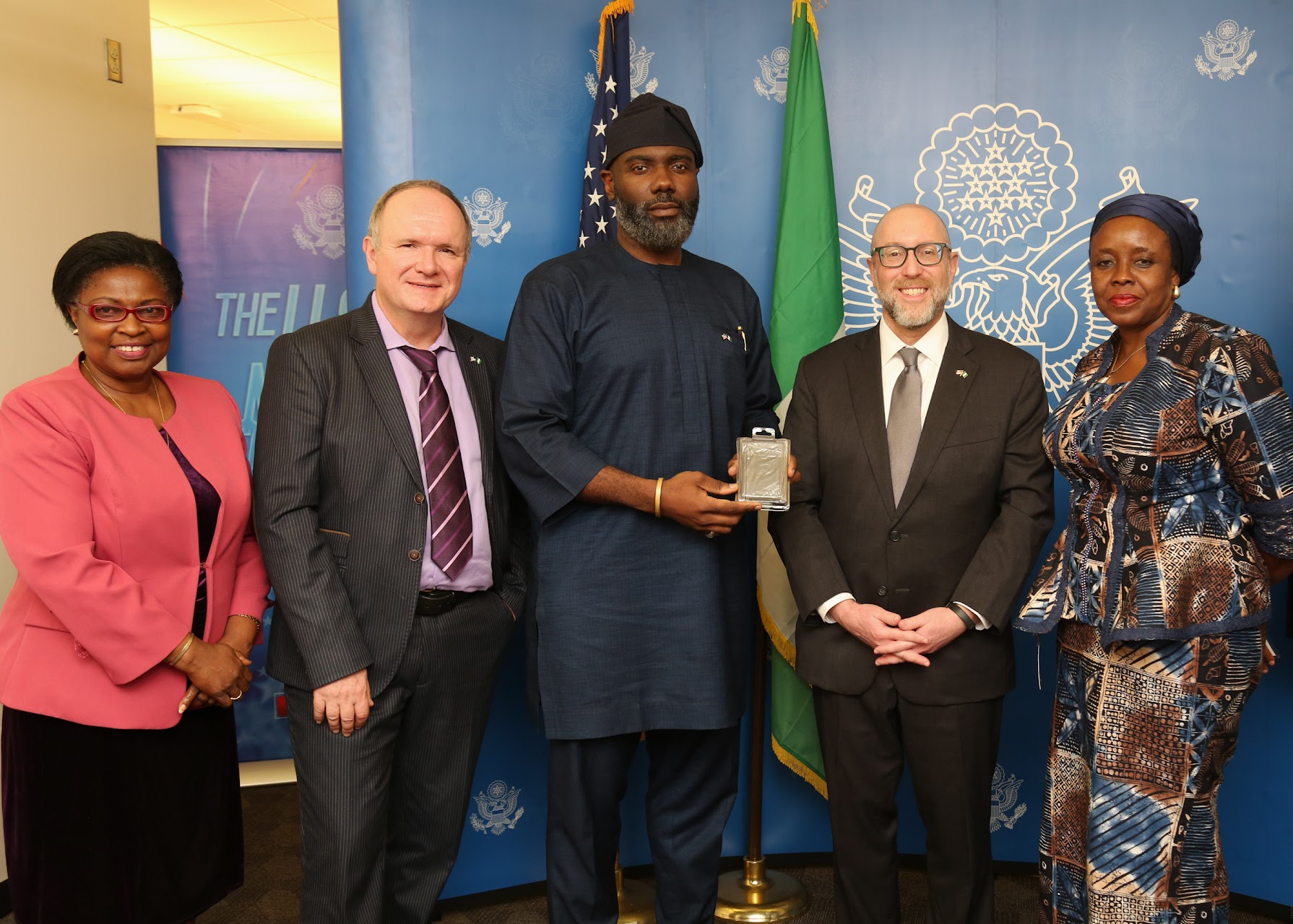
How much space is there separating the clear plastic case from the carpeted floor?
63.7 inches

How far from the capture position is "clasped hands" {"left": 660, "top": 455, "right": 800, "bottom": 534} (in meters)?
2.33

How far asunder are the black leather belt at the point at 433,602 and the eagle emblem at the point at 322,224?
2.33 metres

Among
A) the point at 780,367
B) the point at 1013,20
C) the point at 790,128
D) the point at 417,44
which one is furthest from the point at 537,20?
the point at 1013,20

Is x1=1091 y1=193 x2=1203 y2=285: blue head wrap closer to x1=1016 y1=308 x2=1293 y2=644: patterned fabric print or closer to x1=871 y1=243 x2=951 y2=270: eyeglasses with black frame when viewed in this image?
x1=1016 y1=308 x2=1293 y2=644: patterned fabric print

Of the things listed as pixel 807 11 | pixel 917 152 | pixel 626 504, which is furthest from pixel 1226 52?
pixel 626 504

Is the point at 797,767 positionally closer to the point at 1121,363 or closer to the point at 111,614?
the point at 1121,363

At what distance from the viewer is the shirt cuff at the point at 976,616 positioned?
7.83ft

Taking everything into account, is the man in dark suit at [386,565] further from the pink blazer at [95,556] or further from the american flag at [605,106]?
the american flag at [605,106]

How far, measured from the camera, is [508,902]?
3.33m

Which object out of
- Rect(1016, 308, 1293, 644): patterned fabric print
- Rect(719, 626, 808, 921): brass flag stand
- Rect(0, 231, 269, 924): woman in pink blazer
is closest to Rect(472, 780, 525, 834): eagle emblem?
Rect(719, 626, 808, 921): brass flag stand

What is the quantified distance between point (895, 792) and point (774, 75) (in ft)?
7.50

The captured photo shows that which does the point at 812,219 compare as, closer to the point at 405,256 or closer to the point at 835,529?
the point at 835,529

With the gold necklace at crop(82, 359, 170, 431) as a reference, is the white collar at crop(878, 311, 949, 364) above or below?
above

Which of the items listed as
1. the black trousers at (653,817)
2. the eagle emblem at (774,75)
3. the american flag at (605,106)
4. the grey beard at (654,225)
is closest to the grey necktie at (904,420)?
the grey beard at (654,225)
